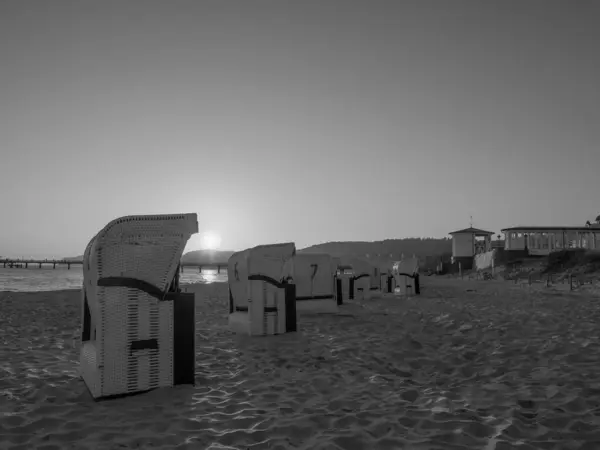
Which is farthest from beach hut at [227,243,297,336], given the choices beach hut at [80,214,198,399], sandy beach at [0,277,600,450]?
beach hut at [80,214,198,399]

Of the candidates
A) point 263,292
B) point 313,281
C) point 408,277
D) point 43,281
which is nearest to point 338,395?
point 263,292

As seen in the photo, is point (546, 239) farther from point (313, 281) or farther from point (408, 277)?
point (313, 281)

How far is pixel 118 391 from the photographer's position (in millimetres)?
4363

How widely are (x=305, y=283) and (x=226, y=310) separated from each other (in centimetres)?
277

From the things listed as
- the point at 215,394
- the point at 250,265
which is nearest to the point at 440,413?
the point at 215,394

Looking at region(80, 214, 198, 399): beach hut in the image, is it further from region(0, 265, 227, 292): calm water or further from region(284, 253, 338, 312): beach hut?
region(0, 265, 227, 292): calm water

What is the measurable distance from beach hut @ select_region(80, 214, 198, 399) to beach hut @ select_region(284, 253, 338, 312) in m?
6.85

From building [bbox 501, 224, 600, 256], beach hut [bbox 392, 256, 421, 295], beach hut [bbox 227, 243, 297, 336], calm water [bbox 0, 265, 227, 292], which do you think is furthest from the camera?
building [bbox 501, 224, 600, 256]

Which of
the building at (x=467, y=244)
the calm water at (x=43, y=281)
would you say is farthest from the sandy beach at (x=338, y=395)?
the building at (x=467, y=244)

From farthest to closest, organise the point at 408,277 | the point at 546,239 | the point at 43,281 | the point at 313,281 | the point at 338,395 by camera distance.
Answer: the point at 43,281, the point at 546,239, the point at 408,277, the point at 313,281, the point at 338,395

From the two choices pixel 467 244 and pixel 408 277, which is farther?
pixel 467 244

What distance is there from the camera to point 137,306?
14.4ft

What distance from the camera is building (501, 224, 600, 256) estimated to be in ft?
126

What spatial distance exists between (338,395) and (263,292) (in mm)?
3807
